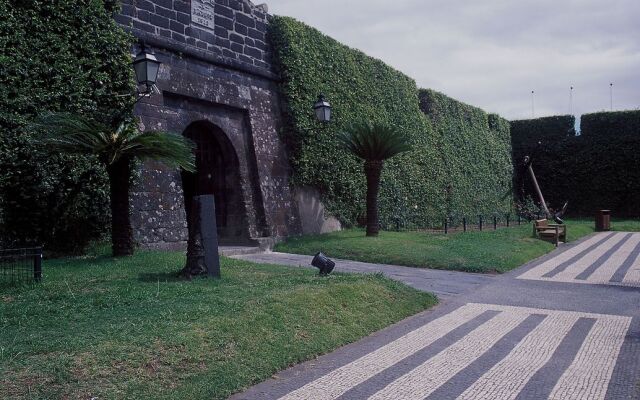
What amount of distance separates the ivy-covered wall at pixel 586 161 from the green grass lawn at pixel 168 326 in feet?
80.0

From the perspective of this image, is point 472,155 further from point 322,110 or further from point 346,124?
point 322,110

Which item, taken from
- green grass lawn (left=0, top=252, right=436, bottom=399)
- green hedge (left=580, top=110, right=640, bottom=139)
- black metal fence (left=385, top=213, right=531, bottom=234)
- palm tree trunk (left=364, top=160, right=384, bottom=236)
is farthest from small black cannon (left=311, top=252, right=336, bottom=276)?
green hedge (left=580, top=110, right=640, bottom=139)

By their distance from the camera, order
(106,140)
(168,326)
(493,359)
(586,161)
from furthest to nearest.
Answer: (586,161)
(106,140)
(493,359)
(168,326)

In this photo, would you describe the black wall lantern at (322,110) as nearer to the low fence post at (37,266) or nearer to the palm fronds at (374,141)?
the palm fronds at (374,141)

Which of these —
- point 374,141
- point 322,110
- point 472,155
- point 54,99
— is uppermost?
point 322,110

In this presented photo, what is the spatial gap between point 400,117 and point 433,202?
3.53 metres

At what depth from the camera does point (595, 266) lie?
11789 millimetres

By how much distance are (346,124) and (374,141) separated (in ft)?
5.92

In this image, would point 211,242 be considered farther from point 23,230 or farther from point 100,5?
point 100,5

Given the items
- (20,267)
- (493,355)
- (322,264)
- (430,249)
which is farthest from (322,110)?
(493,355)

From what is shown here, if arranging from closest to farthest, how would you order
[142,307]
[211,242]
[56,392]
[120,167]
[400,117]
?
[56,392]
[142,307]
[211,242]
[120,167]
[400,117]

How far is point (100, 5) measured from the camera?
9.86 m

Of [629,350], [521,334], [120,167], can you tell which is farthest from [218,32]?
[629,350]

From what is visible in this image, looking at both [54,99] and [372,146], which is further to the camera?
[372,146]
